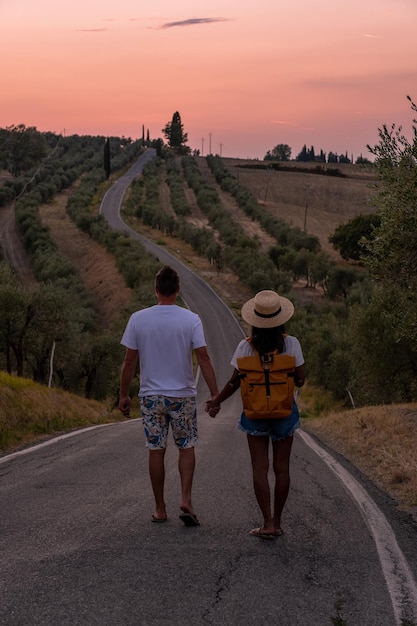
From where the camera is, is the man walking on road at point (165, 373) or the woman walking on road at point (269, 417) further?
the man walking on road at point (165, 373)

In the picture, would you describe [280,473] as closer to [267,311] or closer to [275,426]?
[275,426]

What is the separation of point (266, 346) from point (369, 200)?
1067cm

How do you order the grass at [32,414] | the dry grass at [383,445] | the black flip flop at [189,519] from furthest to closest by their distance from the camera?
1. the grass at [32,414]
2. the dry grass at [383,445]
3. the black flip flop at [189,519]

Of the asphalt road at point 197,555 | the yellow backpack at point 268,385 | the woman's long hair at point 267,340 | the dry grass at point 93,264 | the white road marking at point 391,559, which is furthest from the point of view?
the dry grass at point 93,264

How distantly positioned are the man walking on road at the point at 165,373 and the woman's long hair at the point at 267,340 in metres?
0.50

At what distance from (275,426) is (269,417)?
194 millimetres

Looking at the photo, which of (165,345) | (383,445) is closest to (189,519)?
(165,345)

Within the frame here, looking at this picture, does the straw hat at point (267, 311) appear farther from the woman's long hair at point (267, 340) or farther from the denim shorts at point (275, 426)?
the denim shorts at point (275, 426)

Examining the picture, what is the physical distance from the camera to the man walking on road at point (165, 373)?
6867mm

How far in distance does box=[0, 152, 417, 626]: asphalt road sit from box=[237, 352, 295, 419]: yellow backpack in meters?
1.09

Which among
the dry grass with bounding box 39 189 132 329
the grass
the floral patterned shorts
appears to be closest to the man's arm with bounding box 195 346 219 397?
the floral patterned shorts

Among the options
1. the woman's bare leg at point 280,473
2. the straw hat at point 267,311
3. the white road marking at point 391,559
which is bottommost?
the white road marking at point 391,559

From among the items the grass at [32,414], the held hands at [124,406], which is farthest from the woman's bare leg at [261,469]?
the grass at [32,414]

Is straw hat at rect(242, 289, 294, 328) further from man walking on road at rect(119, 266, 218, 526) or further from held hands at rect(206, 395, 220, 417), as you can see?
held hands at rect(206, 395, 220, 417)
